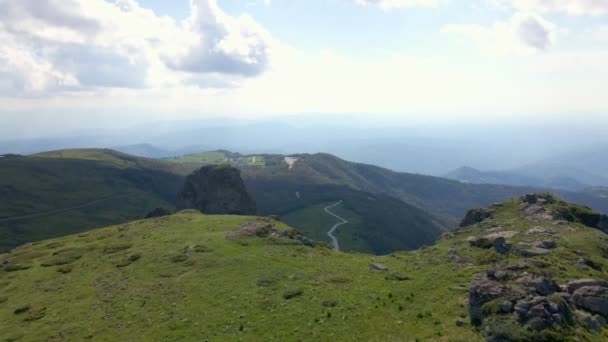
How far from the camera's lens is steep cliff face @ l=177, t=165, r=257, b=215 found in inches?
6639

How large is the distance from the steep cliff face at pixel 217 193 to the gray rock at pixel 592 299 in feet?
471

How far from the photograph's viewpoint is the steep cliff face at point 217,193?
16862 cm

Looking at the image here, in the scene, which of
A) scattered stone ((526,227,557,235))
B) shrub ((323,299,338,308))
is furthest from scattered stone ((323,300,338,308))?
scattered stone ((526,227,557,235))

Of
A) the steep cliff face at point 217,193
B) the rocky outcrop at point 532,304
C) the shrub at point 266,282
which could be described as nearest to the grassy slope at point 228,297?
the shrub at point 266,282

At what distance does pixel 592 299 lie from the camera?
2969 cm

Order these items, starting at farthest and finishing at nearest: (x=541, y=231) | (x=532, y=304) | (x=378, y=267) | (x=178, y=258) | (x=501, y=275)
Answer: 1. (x=178, y=258)
2. (x=541, y=231)
3. (x=378, y=267)
4. (x=501, y=275)
5. (x=532, y=304)

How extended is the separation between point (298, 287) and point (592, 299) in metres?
27.1

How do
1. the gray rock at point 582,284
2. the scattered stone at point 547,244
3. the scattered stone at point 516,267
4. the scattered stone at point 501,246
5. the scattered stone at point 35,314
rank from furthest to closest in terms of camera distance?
1. the scattered stone at point 501,246
2. the scattered stone at point 547,244
3. the scattered stone at point 35,314
4. the scattered stone at point 516,267
5. the gray rock at point 582,284

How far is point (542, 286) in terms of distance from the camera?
3017 centimetres

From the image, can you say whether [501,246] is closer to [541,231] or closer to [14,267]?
[541,231]

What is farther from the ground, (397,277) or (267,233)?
(397,277)

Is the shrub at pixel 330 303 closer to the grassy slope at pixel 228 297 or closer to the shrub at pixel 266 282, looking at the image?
the grassy slope at pixel 228 297

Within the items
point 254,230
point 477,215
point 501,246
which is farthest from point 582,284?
point 254,230

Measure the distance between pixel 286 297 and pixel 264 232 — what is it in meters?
26.4
